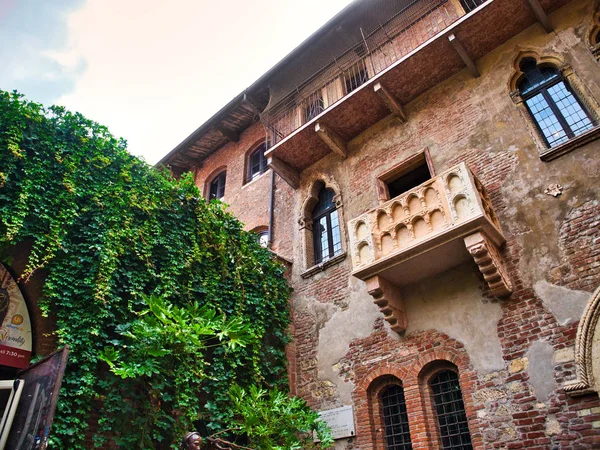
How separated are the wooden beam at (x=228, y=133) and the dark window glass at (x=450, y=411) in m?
10.3

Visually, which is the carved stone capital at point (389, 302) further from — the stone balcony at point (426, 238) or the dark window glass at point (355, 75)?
the dark window glass at point (355, 75)

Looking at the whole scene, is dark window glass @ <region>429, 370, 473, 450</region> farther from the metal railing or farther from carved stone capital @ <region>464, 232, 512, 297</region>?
the metal railing

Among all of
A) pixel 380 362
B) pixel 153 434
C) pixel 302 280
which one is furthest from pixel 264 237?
pixel 153 434

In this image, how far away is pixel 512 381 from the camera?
582 cm

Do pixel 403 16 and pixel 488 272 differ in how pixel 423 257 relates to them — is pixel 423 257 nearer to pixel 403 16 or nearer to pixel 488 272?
pixel 488 272

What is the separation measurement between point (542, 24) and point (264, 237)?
26.1 ft

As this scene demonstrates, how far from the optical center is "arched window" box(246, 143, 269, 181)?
13273 millimetres

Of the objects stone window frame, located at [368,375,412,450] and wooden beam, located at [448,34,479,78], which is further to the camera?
wooden beam, located at [448,34,479,78]

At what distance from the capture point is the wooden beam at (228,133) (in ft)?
46.1

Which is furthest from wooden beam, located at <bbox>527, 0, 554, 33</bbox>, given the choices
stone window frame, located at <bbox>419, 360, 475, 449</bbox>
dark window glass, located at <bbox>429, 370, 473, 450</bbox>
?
dark window glass, located at <bbox>429, 370, 473, 450</bbox>

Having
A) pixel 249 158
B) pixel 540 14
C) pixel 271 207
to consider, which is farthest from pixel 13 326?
pixel 540 14

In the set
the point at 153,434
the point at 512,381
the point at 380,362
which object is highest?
the point at 380,362

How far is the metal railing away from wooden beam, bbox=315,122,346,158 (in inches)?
28.7

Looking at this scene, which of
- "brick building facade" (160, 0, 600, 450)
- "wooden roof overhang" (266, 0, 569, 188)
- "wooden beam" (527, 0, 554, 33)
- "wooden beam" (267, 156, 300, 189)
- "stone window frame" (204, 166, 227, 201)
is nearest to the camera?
"brick building facade" (160, 0, 600, 450)
